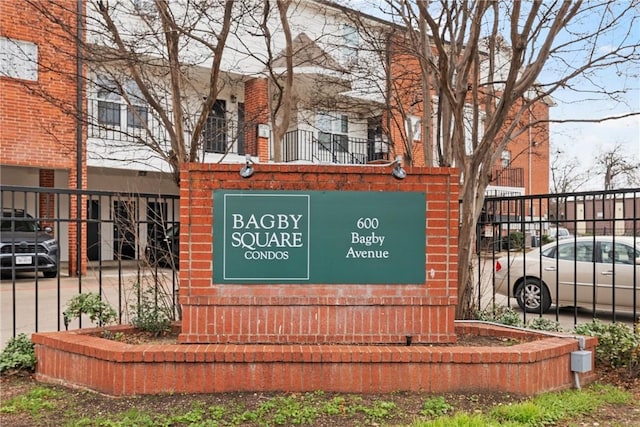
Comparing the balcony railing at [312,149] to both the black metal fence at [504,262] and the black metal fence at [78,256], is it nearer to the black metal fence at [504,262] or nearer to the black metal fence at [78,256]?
the black metal fence at [78,256]

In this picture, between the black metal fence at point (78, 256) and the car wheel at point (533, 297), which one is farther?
the car wheel at point (533, 297)

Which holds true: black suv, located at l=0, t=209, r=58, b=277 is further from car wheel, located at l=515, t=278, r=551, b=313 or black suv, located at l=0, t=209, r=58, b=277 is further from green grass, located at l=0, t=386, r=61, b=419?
car wheel, located at l=515, t=278, r=551, b=313

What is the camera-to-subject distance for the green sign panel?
460 centimetres

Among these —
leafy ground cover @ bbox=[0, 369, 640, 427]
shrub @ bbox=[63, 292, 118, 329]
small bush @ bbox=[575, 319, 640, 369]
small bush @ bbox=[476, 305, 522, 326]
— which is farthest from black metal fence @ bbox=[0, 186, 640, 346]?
leafy ground cover @ bbox=[0, 369, 640, 427]

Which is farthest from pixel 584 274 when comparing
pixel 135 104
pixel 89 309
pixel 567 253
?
pixel 135 104

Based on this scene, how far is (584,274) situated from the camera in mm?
9344

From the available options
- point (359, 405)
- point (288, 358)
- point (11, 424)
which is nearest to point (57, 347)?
point (11, 424)

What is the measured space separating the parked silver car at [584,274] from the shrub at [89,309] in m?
5.63

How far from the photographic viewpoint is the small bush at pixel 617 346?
4.78 metres

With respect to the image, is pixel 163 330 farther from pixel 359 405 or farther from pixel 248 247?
pixel 359 405

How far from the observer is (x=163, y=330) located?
516 cm

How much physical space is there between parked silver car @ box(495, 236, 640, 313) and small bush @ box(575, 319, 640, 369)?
119 inches

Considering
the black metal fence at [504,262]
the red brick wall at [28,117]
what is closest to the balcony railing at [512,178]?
the black metal fence at [504,262]

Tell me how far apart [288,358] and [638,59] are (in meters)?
5.16
